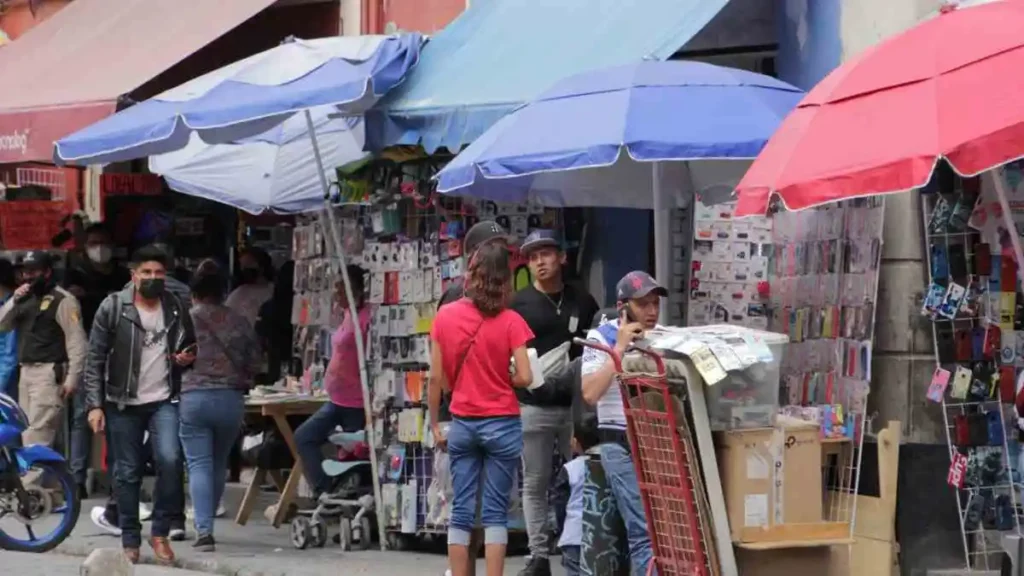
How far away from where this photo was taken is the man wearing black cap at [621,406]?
913 centimetres

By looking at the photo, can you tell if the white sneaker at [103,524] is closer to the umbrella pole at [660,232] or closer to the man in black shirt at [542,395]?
the man in black shirt at [542,395]

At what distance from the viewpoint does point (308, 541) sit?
13070 millimetres

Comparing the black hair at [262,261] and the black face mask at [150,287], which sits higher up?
the black hair at [262,261]

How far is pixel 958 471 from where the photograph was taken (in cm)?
1012

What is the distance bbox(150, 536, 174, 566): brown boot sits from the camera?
12.2m

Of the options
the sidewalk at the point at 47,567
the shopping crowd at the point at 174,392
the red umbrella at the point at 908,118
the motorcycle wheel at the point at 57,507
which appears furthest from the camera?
the motorcycle wheel at the point at 57,507

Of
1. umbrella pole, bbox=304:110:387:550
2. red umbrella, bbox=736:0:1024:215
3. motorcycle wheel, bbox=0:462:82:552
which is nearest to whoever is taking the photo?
red umbrella, bbox=736:0:1024:215

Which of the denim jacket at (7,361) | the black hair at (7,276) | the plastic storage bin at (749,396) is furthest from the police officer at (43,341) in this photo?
the plastic storage bin at (749,396)

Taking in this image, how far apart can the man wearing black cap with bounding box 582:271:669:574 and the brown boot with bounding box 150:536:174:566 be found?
154 inches

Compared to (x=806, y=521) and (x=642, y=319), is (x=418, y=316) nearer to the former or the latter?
(x=642, y=319)

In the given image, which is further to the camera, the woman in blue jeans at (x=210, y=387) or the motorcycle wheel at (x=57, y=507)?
the motorcycle wheel at (x=57, y=507)

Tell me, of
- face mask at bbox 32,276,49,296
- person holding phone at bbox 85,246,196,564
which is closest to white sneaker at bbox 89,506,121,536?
person holding phone at bbox 85,246,196,564

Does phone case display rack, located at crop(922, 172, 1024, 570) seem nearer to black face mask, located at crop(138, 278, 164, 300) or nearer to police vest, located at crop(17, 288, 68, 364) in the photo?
black face mask, located at crop(138, 278, 164, 300)

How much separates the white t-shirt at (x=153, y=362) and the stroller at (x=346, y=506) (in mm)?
1481
